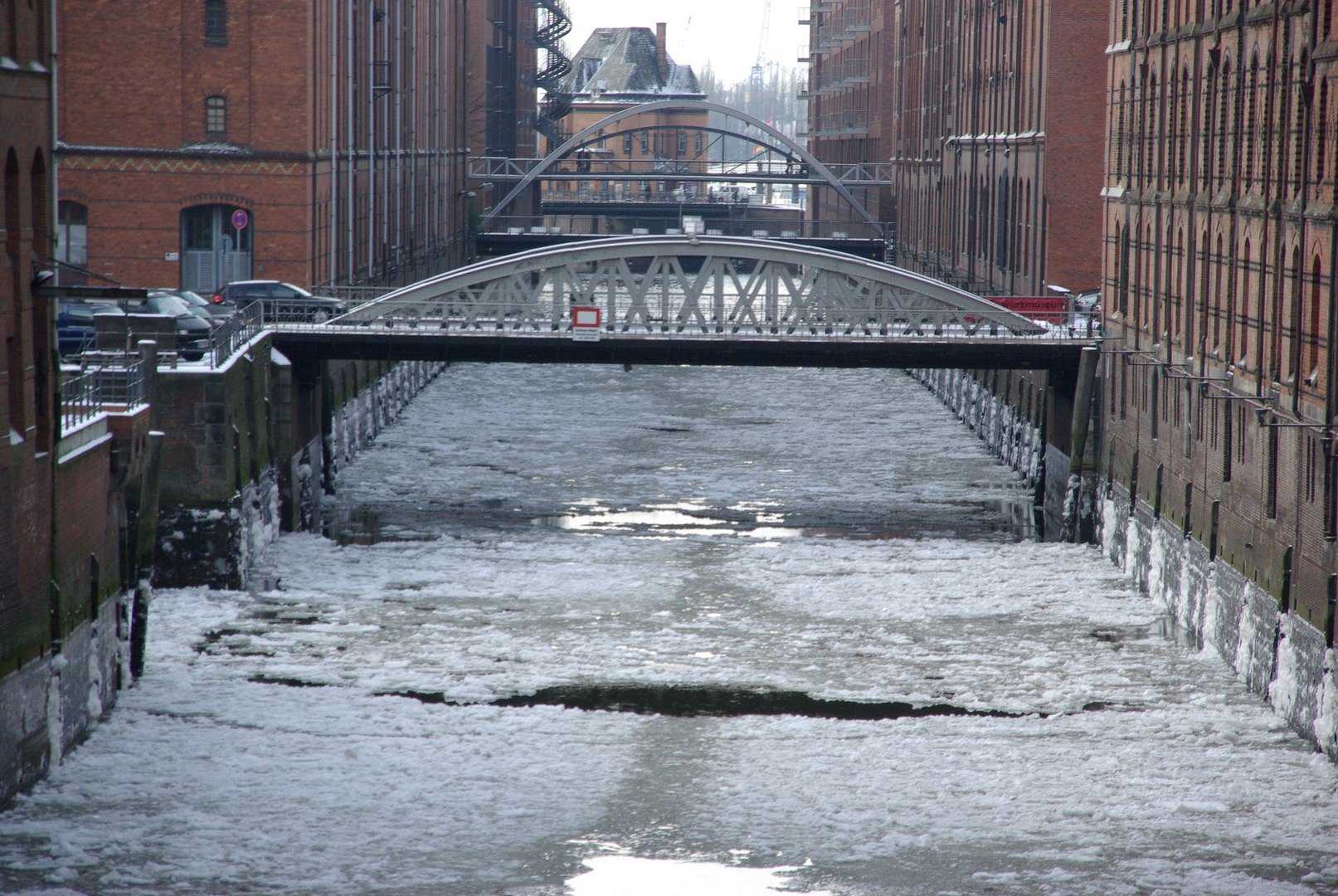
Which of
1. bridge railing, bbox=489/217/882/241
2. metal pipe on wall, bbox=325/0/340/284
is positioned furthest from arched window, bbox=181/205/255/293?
bridge railing, bbox=489/217/882/241

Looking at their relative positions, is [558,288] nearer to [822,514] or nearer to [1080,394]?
[822,514]

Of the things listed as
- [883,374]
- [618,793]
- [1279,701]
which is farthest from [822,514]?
[883,374]

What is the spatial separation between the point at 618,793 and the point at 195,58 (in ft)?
99.4

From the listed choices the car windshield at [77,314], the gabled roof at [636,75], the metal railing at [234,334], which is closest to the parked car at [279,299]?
the metal railing at [234,334]

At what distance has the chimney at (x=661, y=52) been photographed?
475 feet

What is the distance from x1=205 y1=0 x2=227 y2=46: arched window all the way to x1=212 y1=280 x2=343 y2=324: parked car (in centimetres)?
627

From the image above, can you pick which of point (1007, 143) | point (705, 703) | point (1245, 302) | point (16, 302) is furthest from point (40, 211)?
point (1007, 143)

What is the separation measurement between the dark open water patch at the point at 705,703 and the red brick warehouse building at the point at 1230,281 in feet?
17.6

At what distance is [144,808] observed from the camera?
22.9m

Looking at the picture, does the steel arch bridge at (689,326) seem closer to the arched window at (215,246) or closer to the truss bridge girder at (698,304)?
the truss bridge girder at (698,304)

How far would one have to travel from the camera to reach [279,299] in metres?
45.6

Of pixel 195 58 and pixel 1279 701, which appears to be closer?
pixel 1279 701

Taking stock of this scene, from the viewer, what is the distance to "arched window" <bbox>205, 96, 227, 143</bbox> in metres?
48.1

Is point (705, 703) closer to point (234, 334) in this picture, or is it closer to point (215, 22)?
point (234, 334)
